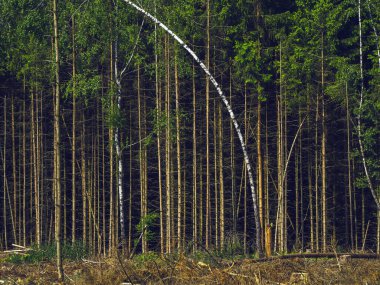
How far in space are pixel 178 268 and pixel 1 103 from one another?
24.4m

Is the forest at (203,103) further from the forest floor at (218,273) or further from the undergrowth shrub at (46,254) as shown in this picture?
the forest floor at (218,273)

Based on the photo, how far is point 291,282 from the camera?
14.5 m

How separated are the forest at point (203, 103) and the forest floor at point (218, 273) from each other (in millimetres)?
5140

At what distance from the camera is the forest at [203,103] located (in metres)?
25.4

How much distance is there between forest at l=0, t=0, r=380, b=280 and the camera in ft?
83.3

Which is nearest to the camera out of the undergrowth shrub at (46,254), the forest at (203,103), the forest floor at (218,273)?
the forest floor at (218,273)

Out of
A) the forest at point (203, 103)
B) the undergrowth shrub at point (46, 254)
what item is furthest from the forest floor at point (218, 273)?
the forest at point (203, 103)

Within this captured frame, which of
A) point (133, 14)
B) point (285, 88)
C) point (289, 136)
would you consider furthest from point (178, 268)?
point (289, 136)

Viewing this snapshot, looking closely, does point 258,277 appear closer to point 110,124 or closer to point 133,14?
point 110,124

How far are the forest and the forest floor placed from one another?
16.9 feet

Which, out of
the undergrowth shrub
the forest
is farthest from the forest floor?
the forest

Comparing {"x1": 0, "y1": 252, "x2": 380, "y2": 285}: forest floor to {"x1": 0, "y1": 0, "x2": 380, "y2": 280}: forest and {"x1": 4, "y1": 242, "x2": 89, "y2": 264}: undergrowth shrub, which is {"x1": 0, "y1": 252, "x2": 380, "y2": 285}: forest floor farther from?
{"x1": 0, "y1": 0, "x2": 380, "y2": 280}: forest

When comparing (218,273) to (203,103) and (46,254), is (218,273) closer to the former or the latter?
(46,254)

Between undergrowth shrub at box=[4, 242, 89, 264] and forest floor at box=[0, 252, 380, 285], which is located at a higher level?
forest floor at box=[0, 252, 380, 285]
